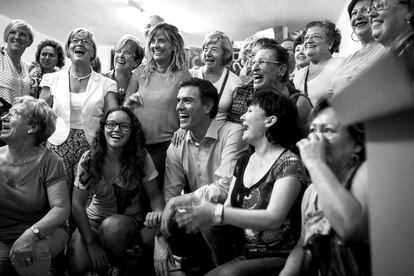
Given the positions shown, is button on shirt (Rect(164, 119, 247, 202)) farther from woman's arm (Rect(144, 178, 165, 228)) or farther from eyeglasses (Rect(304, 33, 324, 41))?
eyeglasses (Rect(304, 33, 324, 41))

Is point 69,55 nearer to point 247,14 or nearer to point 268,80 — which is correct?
point 268,80

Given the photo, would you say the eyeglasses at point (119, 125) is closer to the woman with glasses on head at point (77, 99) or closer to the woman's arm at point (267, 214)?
the woman with glasses on head at point (77, 99)

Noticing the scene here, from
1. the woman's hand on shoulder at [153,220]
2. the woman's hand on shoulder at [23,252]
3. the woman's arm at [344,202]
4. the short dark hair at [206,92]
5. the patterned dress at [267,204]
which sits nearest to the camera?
the woman's arm at [344,202]

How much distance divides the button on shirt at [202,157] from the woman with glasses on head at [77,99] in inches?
24.1

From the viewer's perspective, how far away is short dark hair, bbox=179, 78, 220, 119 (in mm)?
2502

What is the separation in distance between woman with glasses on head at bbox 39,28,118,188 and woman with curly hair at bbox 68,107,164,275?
20cm

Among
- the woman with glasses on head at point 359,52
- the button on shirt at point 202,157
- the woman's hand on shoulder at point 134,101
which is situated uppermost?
the woman with glasses on head at point 359,52

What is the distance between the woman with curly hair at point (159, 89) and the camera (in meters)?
2.69

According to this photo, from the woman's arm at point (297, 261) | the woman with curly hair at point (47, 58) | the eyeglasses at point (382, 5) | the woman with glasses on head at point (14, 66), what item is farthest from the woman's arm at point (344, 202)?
the woman with curly hair at point (47, 58)

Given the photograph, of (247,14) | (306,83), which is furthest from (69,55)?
(247,14)

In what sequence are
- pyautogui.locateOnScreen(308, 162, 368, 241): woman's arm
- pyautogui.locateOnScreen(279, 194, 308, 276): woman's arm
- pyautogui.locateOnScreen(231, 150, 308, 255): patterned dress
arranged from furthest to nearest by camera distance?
pyautogui.locateOnScreen(231, 150, 308, 255): patterned dress
pyautogui.locateOnScreen(279, 194, 308, 276): woman's arm
pyautogui.locateOnScreen(308, 162, 368, 241): woman's arm

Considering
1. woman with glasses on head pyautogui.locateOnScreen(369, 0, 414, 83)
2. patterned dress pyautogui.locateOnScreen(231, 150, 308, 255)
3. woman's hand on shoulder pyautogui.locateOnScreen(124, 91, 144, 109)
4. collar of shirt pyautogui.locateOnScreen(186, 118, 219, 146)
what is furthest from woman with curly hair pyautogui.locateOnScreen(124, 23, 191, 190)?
woman with glasses on head pyautogui.locateOnScreen(369, 0, 414, 83)

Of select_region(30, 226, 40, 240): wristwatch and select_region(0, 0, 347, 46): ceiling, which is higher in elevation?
select_region(0, 0, 347, 46): ceiling

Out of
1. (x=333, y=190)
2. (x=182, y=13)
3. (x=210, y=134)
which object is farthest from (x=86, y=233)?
(x=182, y=13)
